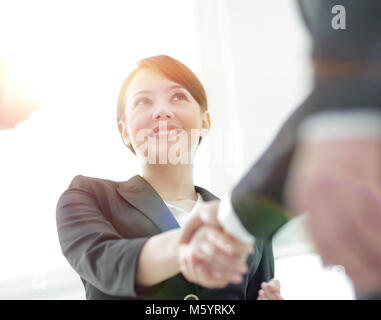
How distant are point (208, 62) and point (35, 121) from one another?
48 cm

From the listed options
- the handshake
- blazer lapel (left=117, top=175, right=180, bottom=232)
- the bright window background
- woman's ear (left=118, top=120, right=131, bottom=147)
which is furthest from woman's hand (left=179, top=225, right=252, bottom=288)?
woman's ear (left=118, top=120, right=131, bottom=147)

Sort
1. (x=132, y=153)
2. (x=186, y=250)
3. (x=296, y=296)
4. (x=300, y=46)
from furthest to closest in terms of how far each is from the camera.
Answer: (x=300, y=46) < (x=132, y=153) < (x=296, y=296) < (x=186, y=250)

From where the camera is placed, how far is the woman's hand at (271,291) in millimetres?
951

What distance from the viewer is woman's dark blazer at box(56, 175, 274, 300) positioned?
2.72 ft

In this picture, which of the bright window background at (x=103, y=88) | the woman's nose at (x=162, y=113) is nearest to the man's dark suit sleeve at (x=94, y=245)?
the bright window background at (x=103, y=88)

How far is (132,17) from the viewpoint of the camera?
1149mm

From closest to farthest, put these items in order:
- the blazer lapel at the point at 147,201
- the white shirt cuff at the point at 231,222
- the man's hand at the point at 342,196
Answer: the man's hand at the point at 342,196 → the white shirt cuff at the point at 231,222 → the blazer lapel at the point at 147,201

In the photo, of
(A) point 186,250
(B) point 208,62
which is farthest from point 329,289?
(B) point 208,62

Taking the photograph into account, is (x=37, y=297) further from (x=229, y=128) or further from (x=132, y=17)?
(x=132, y=17)

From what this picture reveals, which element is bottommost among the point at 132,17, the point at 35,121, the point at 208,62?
the point at 35,121

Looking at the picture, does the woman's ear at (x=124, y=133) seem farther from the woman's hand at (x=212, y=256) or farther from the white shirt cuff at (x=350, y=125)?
the white shirt cuff at (x=350, y=125)

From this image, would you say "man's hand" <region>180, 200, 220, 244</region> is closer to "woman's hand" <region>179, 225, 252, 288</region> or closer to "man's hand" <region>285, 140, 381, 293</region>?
"woman's hand" <region>179, 225, 252, 288</region>

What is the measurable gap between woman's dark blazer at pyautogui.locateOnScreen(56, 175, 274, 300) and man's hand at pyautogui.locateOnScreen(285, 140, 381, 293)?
0.33 meters

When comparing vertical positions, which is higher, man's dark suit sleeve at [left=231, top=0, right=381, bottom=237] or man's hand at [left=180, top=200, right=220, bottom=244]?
man's dark suit sleeve at [left=231, top=0, right=381, bottom=237]
